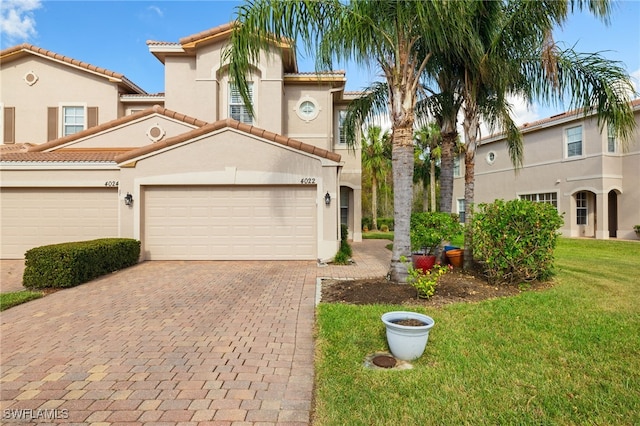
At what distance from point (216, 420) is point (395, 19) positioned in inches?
274

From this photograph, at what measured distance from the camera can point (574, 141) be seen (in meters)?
18.1

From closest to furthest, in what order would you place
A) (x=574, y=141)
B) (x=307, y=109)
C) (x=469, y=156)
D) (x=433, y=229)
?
(x=433, y=229) → (x=469, y=156) → (x=307, y=109) → (x=574, y=141)

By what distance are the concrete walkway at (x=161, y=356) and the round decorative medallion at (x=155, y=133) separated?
7.76 meters

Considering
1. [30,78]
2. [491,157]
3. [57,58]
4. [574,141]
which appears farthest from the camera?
[491,157]

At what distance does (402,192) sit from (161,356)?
16.9 ft

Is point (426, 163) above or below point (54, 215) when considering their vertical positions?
above

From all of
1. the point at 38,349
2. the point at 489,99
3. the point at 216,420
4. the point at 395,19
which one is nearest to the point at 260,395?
the point at 216,420

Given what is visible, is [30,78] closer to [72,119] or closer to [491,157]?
[72,119]

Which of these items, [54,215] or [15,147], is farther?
[15,147]

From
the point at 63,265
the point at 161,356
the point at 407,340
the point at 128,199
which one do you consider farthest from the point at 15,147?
the point at 407,340

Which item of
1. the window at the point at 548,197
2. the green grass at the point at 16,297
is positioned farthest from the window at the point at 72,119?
the window at the point at 548,197

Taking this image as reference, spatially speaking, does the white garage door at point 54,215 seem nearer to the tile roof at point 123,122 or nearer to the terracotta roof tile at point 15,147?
the tile roof at point 123,122

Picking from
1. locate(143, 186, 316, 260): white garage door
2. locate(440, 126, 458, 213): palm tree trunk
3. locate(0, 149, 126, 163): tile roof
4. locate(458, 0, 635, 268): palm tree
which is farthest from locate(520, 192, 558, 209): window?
locate(0, 149, 126, 163): tile roof

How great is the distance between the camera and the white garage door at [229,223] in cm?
1045
